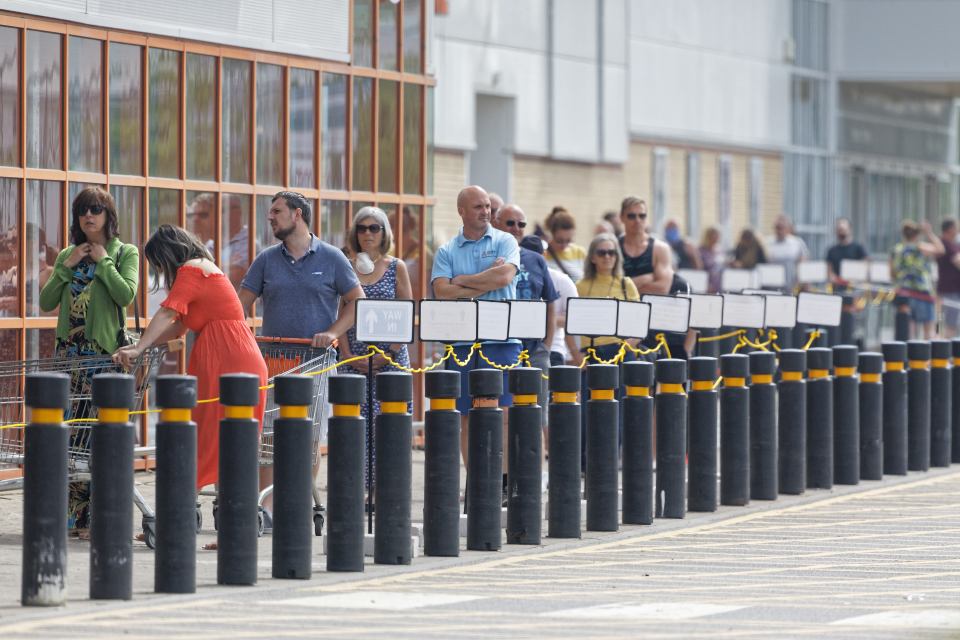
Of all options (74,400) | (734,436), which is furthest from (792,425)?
(74,400)

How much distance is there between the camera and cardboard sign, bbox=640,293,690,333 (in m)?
15.6

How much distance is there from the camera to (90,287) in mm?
13055

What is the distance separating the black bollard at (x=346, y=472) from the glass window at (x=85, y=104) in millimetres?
4929

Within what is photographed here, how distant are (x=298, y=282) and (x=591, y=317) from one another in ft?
5.95

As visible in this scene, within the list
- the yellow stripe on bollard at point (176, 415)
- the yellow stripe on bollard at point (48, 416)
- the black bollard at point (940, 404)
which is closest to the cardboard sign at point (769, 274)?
the black bollard at point (940, 404)

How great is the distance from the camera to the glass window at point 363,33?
18266mm

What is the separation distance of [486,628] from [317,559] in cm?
255

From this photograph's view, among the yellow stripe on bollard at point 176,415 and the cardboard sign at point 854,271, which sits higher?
the cardboard sign at point 854,271

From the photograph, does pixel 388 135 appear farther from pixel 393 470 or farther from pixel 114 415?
pixel 114 415

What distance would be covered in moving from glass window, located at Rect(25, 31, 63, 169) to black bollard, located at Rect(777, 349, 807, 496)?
15.2 feet

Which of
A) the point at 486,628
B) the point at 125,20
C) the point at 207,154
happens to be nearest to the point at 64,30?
the point at 125,20

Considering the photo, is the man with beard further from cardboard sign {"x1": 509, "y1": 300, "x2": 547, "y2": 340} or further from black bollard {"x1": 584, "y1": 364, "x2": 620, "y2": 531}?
black bollard {"x1": 584, "y1": 364, "x2": 620, "y2": 531}

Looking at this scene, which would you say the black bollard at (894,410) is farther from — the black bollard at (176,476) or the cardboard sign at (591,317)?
the black bollard at (176,476)

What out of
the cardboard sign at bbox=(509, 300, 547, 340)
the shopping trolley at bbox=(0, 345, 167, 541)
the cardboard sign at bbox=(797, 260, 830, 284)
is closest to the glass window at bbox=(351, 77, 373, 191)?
the cardboard sign at bbox=(509, 300, 547, 340)
